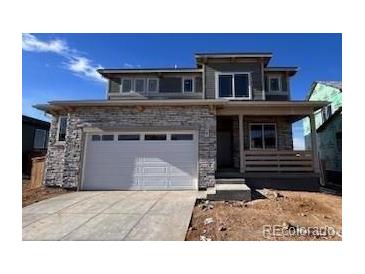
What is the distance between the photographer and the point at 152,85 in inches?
569

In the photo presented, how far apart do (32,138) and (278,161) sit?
17.3m

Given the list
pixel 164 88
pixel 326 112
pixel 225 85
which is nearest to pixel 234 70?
pixel 225 85

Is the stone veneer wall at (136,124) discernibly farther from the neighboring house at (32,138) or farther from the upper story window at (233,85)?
the neighboring house at (32,138)

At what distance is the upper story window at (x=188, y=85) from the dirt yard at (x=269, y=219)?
7.70 m

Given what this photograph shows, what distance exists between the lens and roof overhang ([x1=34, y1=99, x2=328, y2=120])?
10000mm

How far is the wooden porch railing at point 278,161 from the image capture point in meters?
10.2

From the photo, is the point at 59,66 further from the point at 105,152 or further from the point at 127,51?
the point at 105,152

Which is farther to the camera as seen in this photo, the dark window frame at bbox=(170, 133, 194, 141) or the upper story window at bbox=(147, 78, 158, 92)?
the upper story window at bbox=(147, 78, 158, 92)

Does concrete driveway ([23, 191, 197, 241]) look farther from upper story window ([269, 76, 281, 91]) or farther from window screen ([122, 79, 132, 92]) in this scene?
upper story window ([269, 76, 281, 91])

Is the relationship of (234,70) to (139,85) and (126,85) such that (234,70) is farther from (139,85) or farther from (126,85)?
(126,85)

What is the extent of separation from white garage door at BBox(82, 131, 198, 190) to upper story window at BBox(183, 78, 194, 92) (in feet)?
15.5

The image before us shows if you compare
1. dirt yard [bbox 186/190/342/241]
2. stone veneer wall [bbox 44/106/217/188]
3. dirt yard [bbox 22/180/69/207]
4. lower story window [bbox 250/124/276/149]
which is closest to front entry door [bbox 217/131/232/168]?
lower story window [bbox 250/124/276/149]
